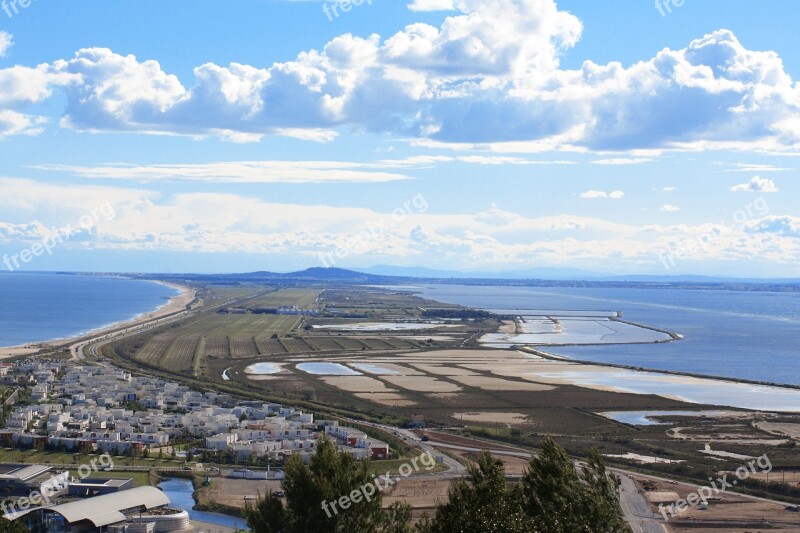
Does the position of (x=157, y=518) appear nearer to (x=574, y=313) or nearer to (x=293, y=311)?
(x=293, y=311)

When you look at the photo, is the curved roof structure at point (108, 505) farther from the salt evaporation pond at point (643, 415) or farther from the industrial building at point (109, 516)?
the salt evaporation pond at point (643, 415)

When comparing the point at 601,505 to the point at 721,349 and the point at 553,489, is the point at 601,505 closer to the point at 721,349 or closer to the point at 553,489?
the point at 553,489

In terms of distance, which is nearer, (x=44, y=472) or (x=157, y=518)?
(x=157, y=518)

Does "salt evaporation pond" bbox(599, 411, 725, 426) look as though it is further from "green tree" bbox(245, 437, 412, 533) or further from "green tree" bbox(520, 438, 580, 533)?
"green tree" bbox(245, 437, 412, 533)

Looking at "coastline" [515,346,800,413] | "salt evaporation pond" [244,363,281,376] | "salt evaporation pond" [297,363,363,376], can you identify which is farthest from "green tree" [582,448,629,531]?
"salt evaporation pond" [244,363,281,376]

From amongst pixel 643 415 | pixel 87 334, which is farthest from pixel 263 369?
pixel 87 334

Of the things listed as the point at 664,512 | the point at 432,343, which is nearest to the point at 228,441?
the point at 664,512

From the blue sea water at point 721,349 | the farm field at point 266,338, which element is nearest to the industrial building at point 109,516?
the farm field at point 266,338

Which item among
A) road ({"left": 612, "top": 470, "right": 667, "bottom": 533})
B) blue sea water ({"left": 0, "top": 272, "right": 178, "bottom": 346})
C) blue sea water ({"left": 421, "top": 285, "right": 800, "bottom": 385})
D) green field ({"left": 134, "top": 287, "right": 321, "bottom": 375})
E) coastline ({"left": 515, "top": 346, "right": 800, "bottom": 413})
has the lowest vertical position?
blue sea water ({"left": 0, "top": 272, "right": 178, "bottom": 346})
